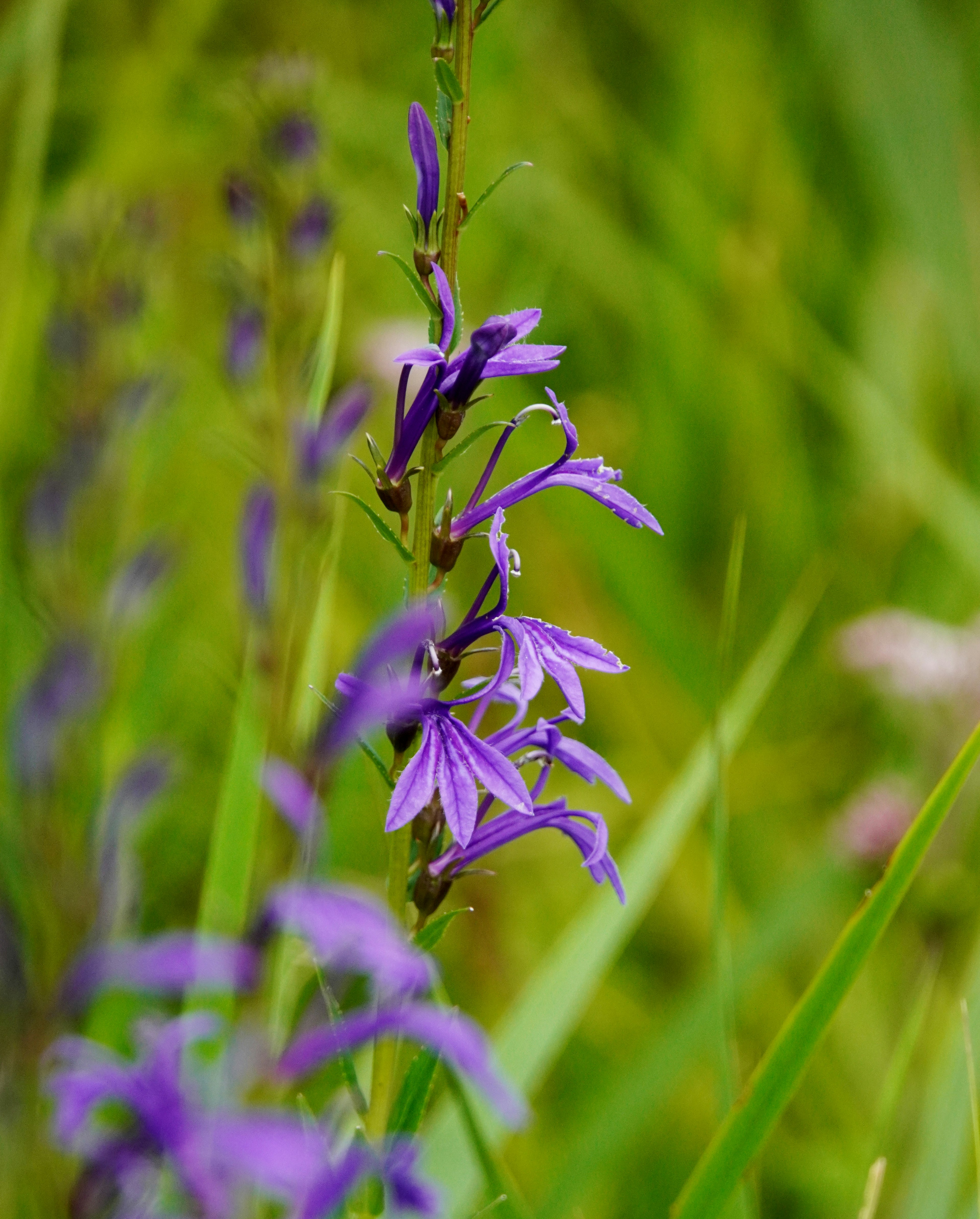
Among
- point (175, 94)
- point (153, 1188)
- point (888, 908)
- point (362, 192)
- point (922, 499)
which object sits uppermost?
point (175, 94)

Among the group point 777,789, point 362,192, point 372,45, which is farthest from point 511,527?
point 372,45

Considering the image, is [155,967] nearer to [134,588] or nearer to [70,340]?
[134,588]

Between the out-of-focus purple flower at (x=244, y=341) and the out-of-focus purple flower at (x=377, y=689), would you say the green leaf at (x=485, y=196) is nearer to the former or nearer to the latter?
the out-of-focus purple flower at (x=377, y=689)

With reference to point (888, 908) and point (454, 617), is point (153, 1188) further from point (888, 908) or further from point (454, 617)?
point (454, 617)

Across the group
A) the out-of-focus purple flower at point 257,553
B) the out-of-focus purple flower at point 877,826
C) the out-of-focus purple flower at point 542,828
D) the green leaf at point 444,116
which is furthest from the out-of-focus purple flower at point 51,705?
the out-of-focus purple flower at point 877,826

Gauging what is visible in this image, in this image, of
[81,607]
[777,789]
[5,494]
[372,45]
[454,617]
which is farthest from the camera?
[372,45]

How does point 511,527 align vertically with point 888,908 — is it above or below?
above

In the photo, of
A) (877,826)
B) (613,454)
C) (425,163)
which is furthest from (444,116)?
(613,454)

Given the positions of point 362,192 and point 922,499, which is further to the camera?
point 362,192

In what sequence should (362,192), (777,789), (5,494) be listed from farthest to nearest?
(362,192) → (5,494) → (777,789)
